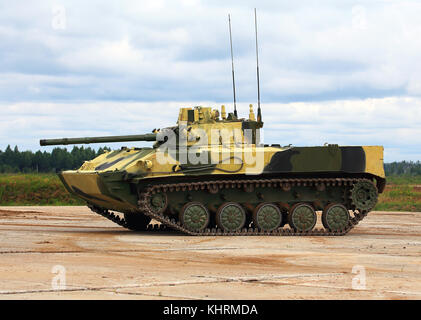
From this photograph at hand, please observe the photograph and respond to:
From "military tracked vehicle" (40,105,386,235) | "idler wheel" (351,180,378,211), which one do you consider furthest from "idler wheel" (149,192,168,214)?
"idler wheel" (351,180,378,211)

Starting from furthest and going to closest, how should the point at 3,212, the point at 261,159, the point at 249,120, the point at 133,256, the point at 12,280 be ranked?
the point at 3,212
the point at 249,120
the point at 261,159
the point at 133,256
the point at 12,280

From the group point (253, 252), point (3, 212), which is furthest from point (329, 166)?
point (3, 212)

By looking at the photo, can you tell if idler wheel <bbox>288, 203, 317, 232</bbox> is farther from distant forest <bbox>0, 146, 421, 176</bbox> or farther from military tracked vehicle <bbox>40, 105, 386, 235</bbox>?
distant forest <bbox>0, 146, 421, 176</bbox>

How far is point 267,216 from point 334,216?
2.00 m

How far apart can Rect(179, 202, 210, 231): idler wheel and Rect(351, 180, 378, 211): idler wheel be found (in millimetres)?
4336

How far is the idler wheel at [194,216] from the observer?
20.1 m

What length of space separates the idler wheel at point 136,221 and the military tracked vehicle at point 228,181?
1869 millimetres

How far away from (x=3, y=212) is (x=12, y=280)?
2263 centimetres

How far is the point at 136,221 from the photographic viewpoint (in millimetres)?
23297

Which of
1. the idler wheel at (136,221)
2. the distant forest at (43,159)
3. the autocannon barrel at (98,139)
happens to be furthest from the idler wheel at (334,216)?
the distant forest at (43,159)

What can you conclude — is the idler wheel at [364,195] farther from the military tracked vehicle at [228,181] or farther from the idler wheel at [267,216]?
the idler wheel at [267,216]

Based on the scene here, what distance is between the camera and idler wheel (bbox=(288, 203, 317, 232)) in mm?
20812

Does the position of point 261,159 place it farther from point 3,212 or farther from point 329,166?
point 3,212
